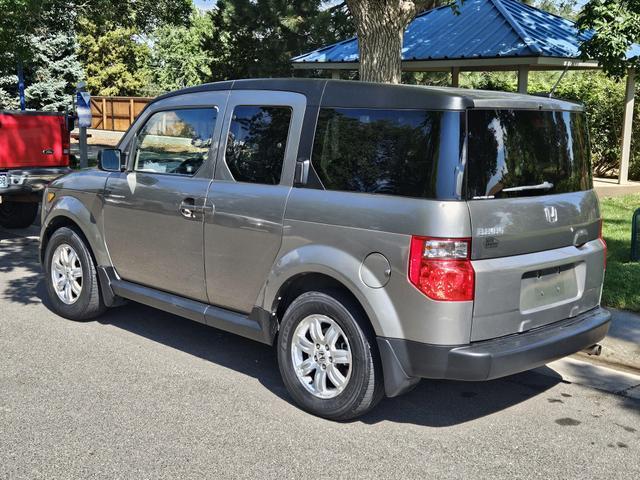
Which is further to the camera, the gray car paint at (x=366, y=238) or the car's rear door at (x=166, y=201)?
the car's rear door at (x=166, y=201)

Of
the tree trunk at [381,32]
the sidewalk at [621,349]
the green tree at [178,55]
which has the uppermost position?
the green tree at [178,55]

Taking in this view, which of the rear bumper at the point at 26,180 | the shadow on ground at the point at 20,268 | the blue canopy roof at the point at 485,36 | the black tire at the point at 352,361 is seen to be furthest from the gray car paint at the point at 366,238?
the blue canopy roof at the point at 485,36

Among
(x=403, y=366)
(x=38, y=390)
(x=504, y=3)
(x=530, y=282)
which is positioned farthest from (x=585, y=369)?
(x=504, y=3)

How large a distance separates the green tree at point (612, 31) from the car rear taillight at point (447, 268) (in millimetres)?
6449

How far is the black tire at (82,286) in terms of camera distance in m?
6.01

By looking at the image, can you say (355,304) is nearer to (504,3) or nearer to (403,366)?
(403,366)

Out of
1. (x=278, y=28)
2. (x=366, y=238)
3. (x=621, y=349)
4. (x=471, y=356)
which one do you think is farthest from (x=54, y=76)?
(x=471, y=356)

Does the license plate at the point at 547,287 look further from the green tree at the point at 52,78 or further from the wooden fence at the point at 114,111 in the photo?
the wooden fence at the point at 114,111

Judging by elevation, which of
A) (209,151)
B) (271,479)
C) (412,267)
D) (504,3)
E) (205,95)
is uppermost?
(504,3)

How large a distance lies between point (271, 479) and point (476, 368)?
119cm

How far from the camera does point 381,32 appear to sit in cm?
784

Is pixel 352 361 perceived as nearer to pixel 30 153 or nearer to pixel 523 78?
pixel 30 153

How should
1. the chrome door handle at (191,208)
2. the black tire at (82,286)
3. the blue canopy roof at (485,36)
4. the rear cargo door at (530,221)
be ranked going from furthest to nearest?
the blue canopy roof at (485,36), the black tire at (82,286), the chrome door handle at (191,208), the rear cargo door at (530,221)

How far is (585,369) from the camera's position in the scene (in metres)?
5.32
